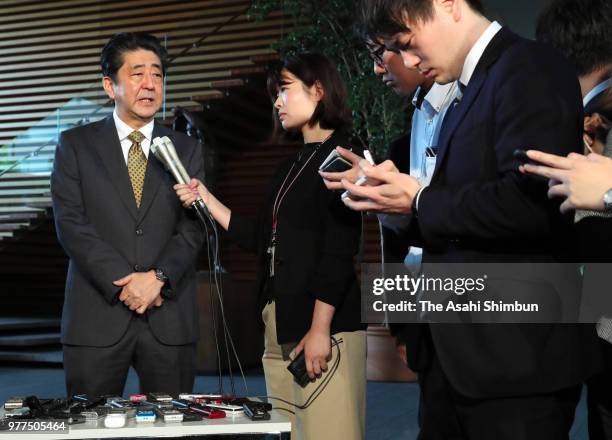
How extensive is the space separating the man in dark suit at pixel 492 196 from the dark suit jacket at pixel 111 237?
1221 millimetres

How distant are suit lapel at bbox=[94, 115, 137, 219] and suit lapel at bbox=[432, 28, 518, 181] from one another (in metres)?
1.41

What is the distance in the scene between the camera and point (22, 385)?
20.3 ft

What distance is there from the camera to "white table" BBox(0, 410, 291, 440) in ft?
5.40

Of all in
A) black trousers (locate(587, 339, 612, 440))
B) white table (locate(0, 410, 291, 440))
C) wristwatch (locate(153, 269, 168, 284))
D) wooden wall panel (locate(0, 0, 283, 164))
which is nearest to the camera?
white table (locate(0, 410, 291, 440))

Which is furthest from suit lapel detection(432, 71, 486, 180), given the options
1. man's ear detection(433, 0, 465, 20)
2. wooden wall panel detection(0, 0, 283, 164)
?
wooden wall panel detection(0, 0, 283, 164)

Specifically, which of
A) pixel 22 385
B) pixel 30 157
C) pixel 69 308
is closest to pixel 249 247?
pixel 69 308

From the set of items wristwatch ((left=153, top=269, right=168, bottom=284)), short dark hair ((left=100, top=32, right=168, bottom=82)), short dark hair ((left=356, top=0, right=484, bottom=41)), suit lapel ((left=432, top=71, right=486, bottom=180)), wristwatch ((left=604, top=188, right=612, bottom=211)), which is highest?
short dark hair ((left=100, top=32, right=168, bottom=82))

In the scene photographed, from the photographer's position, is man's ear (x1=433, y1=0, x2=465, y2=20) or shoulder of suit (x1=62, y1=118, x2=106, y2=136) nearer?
man's ear (x1=433, y1=0, x2=465, y2=20)

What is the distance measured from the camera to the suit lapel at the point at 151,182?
2541mm

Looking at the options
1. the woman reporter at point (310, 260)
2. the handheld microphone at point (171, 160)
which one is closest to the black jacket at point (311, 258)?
the woman reporter at point (310, 260)

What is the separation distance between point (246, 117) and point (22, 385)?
5254 millimetres

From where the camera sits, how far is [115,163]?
2.57 metres

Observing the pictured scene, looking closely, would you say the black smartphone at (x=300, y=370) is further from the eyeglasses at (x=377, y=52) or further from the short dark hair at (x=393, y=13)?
the short dark hair at (x=393, y=13)

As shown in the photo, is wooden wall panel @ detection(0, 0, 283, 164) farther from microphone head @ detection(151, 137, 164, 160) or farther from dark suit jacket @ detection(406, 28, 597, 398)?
dark suit jacket @ detection(406, 28, 597, 398)
